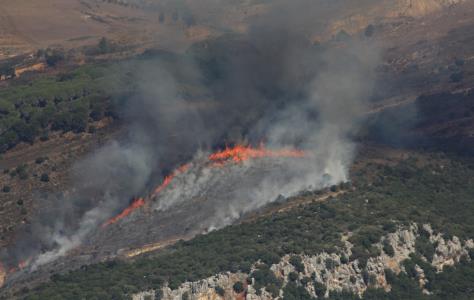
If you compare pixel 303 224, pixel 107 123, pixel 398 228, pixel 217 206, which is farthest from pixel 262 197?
pixel 107 123

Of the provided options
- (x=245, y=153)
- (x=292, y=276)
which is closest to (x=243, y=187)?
(x=245, y=153)

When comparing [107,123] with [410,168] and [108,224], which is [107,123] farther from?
[410,168]

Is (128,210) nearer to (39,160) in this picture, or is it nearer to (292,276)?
(39,160)

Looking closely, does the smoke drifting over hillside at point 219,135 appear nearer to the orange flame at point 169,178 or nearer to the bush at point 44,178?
the orange flame at point 169,178

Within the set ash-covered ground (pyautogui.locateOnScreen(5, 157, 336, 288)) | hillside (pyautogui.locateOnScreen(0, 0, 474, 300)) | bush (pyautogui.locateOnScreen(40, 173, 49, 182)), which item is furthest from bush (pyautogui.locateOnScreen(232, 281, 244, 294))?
bush (pyautogui.locateOnScreen(40, 173, 49, 182))

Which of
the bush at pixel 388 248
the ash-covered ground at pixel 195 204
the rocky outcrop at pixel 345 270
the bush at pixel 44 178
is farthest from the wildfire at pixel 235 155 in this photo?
the bush at pixel 388 248

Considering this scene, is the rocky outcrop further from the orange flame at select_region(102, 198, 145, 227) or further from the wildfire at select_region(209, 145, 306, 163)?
the wildfire at select_region(209, 145, 306, 163)
